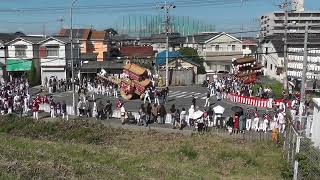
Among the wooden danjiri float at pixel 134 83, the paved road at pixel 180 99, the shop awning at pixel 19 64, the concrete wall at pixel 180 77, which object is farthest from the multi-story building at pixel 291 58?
the shop awning at pixel 19 64

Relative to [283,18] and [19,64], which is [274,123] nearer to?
[19,64]

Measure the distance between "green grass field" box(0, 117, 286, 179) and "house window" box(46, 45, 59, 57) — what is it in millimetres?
23619

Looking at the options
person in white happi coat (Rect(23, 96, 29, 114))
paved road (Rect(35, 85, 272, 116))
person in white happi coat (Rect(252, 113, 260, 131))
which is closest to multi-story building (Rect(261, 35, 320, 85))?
paved road (Rect(35, 85, 272, 116))

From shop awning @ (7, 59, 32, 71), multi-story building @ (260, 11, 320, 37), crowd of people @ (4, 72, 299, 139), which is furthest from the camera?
multi-story building @ (260, 11, 320, 37)

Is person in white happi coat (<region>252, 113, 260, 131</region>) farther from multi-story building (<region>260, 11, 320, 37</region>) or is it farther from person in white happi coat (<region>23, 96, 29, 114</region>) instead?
multi-story building (<region>260, 11, 320, 37</region>)

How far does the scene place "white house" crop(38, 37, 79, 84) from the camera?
54.4 metres

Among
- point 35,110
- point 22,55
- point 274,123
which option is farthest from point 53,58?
point 274,123

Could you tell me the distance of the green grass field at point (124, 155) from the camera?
48.4 ft

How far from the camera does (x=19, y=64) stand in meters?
56.0

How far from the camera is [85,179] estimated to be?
45.2 ft

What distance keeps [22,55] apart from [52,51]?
4224 millimetres

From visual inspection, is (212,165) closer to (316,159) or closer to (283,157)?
(283,157)

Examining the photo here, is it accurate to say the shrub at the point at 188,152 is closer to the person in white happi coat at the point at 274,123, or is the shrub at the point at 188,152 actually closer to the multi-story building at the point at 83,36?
the person in white happi coat at the point at 274,123

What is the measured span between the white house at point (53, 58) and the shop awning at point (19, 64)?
1899 millimetres
